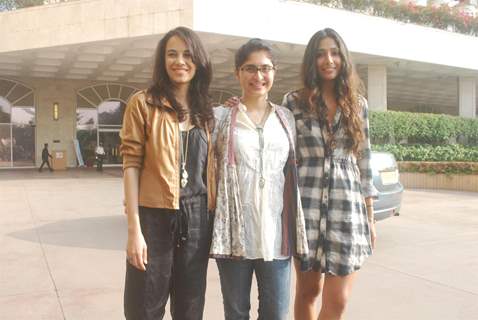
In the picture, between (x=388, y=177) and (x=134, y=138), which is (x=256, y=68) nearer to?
(x=134, y=138)

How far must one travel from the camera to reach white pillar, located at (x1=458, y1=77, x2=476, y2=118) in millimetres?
22000

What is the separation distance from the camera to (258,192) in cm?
222

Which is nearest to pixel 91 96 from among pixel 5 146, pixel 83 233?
pixel 5 146

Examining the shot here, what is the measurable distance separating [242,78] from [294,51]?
14.5 m

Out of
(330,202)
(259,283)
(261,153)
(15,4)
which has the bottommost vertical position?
(259,283)

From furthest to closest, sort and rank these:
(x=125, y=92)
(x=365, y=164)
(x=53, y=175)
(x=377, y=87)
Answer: (x=125, y=92), (x=377, y=87), (x=53, y=175), (x=365, y=164)

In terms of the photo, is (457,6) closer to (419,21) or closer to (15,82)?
(419,21)

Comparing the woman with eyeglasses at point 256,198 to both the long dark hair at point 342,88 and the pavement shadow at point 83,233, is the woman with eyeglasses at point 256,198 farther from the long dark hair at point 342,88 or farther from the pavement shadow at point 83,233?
the pavement shadow at point 83,233

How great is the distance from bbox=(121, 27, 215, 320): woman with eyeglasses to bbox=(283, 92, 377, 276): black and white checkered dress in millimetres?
508

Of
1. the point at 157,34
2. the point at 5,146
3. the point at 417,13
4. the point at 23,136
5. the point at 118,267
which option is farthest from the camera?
the point at 23,136

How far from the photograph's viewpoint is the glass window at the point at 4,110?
22297 mm

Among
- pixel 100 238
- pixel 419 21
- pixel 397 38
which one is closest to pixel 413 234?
pixel 100 238

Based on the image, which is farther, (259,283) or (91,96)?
(91,96)

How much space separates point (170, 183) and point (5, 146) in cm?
2306
